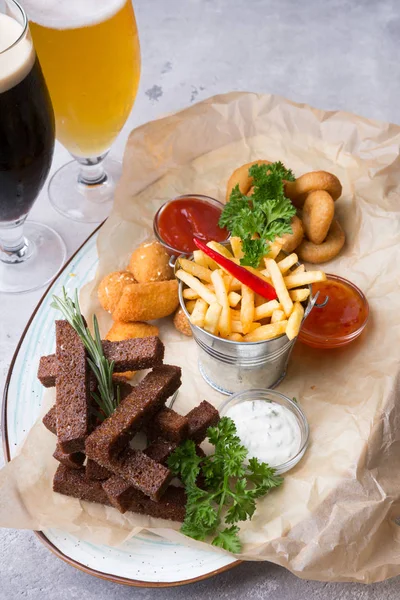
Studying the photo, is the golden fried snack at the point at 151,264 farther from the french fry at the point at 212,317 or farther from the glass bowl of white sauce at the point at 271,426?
the glass bowl of white sauce at the point at 271,426

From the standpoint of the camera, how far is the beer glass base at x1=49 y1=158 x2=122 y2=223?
373 cm

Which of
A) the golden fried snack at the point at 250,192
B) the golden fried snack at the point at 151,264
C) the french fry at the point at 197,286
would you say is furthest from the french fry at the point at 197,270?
the golden fried snack at the point at 250,192

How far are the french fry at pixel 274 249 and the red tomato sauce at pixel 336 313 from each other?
0.30 metres

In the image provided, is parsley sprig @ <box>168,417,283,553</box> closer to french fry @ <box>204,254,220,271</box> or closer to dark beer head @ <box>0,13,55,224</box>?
french fry @ <box>204,254,220,271</box>

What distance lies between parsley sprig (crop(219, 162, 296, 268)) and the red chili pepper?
102 millimetres

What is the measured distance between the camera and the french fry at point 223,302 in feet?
8.98

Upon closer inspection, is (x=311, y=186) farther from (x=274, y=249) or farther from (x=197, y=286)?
(x=197, y=286)

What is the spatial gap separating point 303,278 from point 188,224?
2.53ft

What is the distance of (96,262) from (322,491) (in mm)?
1364

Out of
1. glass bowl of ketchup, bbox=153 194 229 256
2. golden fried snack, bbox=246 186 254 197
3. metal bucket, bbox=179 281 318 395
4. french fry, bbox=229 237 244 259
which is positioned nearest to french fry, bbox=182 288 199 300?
metal bucket, bbox=179 281 318 395

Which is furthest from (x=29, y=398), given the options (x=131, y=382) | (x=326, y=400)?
(x=326, y=400)

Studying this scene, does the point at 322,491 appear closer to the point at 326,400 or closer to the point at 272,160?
the point at 326,400

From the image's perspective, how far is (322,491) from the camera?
264 centimetres

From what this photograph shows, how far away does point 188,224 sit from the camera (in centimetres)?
340
